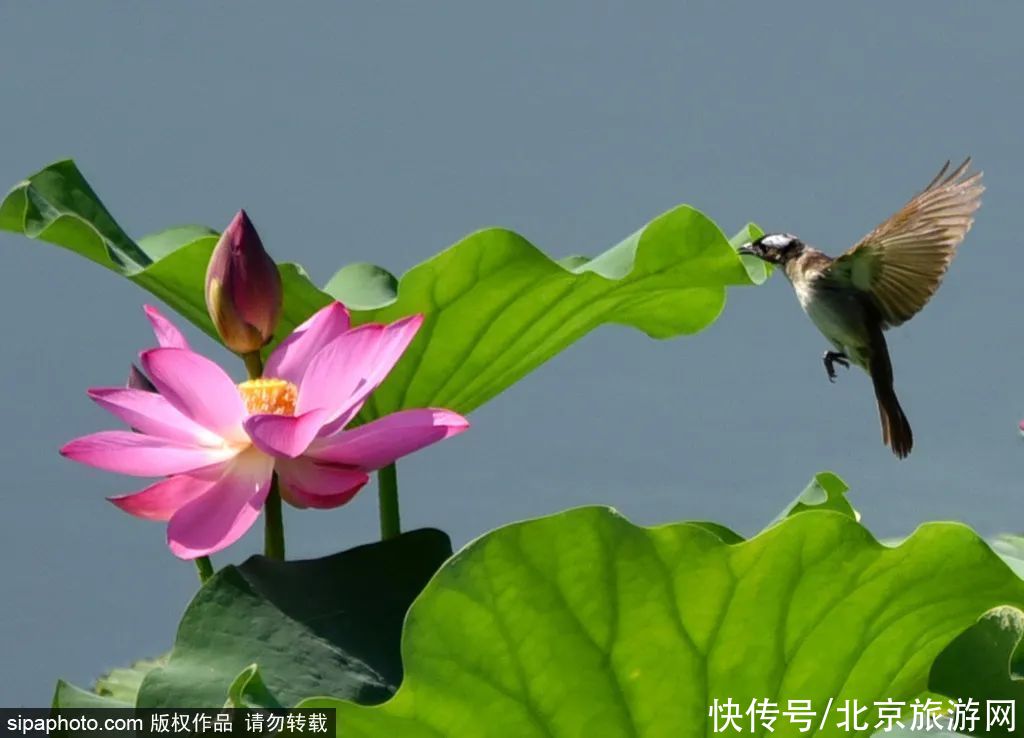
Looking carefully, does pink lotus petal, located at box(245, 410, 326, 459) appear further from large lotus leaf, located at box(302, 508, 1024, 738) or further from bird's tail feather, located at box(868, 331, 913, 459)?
bird's tail feather, located at box(868, 331, 913, 459)

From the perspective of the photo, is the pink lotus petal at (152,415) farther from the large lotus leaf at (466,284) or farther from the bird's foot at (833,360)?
the bird's foot at (833,360)

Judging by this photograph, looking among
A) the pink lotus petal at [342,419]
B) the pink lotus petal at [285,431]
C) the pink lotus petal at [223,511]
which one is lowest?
the pink lotus petal at [223,511]

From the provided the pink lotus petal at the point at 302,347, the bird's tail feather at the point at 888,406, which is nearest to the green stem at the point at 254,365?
the pink lotus petal at the point at 302,347

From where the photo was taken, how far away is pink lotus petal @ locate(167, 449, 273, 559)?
3.18 feet

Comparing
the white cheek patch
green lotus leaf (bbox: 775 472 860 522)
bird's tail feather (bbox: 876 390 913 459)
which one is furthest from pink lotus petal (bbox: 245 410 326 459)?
bird's tail feather (bbox: 876 390 913 459)

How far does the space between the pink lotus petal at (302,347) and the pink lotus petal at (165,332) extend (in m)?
0.07

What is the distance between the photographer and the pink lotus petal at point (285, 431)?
930 millimetres

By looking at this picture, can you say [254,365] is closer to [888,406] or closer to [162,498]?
[162,498]

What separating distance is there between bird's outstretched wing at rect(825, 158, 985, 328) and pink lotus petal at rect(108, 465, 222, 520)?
106cm

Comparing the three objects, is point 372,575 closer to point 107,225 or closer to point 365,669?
point 365,669

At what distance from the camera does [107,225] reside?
1.49m

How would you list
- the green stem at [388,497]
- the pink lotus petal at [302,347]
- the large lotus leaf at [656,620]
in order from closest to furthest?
1. the large lotus leaf at [656,620]
2. the pink lotus petal at [302,347]
3. the green stem at [388,497]

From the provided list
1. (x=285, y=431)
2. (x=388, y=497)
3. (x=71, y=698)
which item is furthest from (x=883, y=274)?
(x=71, y=698)

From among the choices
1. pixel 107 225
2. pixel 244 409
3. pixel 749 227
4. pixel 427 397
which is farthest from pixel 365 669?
pixel 749 227
